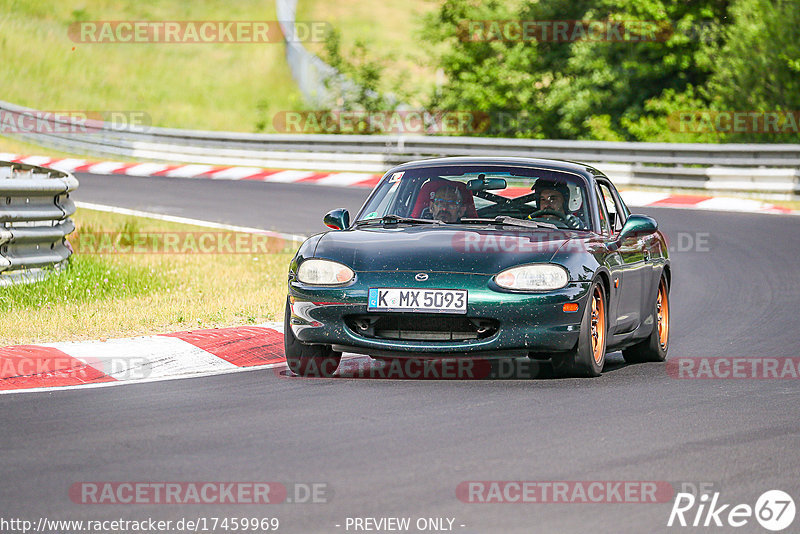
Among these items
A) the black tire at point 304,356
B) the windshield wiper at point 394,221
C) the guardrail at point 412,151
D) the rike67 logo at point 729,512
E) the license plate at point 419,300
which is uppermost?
the windshield wiper at point 394,221

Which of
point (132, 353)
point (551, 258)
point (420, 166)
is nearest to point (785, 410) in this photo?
point (551, 258)

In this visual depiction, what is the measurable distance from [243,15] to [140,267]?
49.6m

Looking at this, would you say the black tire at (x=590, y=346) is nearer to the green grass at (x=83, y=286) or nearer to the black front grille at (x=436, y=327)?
the black front grille at (x=436, y=327)

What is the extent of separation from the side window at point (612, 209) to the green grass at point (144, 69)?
35.0 metres

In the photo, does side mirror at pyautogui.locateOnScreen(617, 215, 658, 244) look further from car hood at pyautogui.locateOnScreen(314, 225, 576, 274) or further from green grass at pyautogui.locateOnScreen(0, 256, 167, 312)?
green grass at pyautogui.locateOnScreen(0, 256, 167, 312)

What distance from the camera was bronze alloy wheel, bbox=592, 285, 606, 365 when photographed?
8.60 m

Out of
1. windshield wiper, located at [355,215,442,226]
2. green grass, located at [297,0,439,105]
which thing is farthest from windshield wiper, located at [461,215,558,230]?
green grass, located at [297,0,439,105]

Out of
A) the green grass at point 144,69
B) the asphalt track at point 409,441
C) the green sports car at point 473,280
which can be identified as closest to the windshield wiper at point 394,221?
the green sports car at point 473,280

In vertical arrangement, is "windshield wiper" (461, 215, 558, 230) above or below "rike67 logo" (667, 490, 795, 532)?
above

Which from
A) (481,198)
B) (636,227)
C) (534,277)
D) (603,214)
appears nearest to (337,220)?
(481,198)

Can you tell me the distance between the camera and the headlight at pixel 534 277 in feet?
26.7

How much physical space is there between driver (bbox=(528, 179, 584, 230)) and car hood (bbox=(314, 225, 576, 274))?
0.34m

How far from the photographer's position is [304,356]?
28.0 ft

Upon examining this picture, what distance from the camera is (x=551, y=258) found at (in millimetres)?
8273
